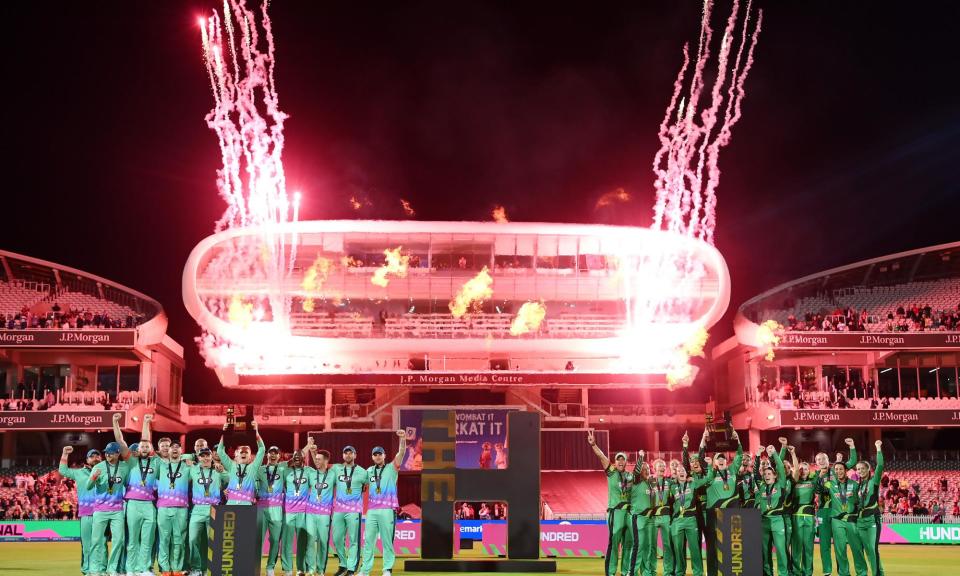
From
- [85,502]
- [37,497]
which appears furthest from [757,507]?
[37,497]

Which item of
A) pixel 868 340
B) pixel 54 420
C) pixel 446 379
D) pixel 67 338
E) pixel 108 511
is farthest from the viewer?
pixel 446 379

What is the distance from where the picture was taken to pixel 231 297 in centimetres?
5456

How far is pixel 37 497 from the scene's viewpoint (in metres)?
39.5

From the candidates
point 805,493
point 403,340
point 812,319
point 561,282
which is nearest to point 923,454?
point 812,319

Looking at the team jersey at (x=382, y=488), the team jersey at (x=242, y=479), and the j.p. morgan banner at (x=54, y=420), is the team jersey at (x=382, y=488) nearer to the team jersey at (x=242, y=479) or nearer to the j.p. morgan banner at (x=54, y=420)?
the team jersey at (x=242, y=479)

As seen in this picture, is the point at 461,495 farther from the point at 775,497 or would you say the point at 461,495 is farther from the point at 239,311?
the point at 239,311

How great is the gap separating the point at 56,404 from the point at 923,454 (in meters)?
38.9

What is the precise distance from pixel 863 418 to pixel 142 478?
3478 centimetres

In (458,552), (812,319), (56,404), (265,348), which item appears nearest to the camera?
(458,552)

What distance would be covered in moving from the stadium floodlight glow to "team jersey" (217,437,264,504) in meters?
34.9

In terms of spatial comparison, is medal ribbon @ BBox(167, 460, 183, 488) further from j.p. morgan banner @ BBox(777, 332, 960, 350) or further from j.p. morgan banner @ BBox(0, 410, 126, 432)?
j.p. morgan banner @ BBox(777, 332, 960, 350)

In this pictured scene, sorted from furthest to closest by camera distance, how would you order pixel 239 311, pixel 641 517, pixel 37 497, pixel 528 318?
pixel 528 318 → pixel 239 311 → pixel 37 497 → pixel 641 517

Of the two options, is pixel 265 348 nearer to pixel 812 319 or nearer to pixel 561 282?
pixel 561 282

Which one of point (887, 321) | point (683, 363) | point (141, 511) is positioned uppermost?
point (887, 321)
